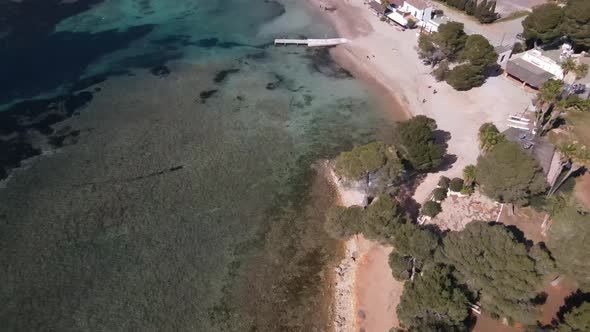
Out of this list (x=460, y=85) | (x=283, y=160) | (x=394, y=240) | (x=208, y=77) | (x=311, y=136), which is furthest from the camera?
(x=208, y=77)

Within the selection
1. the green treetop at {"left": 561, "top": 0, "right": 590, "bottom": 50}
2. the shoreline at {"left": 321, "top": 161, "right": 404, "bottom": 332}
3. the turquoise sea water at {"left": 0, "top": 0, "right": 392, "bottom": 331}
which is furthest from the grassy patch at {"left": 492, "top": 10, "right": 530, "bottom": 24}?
the shoreline at {"left": 321, "top": 161, "right": 404, "bottom": 332}

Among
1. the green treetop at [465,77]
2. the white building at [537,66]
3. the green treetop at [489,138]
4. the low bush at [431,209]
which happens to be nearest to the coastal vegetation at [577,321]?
the low bush at [431,209]

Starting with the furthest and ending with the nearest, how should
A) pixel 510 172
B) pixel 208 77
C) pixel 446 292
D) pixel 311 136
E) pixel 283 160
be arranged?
pixel 208 77, pixel 311 136, pixel 283 160, pixel 510 172, pixel 446 292

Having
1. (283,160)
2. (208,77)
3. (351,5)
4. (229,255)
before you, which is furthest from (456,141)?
(351,5)

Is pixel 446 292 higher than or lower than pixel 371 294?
higher

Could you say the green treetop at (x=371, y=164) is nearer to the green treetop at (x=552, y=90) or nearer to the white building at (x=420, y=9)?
the green treetop at (x=552, y=90)

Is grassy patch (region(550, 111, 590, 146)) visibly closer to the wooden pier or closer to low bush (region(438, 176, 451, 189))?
low bush (region(438, 176, 451, 189))

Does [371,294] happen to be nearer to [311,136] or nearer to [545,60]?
[311,136]
